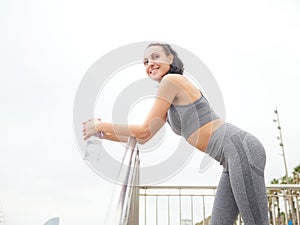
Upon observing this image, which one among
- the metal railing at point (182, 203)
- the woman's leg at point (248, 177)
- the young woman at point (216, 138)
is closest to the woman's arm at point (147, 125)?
the young woman at point (216, 138)

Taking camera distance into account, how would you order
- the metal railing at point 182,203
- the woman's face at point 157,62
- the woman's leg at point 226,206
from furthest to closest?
the metal railing at point 182,203 → the woman's face at point 157,62 → the woman's leg at point 226,206

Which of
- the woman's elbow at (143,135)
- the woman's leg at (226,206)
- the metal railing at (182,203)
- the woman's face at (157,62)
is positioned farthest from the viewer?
the metal railing at (182,203)

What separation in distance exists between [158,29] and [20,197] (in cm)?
204

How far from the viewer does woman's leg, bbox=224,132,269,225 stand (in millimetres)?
1147

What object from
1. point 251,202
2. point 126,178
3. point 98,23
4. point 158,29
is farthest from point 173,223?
point 98,23

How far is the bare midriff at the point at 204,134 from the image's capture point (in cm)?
123

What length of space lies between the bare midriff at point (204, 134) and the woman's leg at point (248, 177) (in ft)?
0.24

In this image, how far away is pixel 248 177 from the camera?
1158mm

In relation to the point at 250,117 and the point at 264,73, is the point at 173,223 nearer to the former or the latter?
the point at 250,117

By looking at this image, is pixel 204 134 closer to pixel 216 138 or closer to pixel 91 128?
pixel 216 138

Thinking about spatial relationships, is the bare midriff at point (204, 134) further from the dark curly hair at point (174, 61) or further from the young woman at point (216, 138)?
the dark curly hair at point (174, 61)

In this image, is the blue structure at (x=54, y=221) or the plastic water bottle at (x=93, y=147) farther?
the blue structure at (x=54, y=221)

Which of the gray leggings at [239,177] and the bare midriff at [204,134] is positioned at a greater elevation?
the bare midriff at [204,134]

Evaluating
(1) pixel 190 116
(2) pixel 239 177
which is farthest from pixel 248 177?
(1) pixel 190 116
